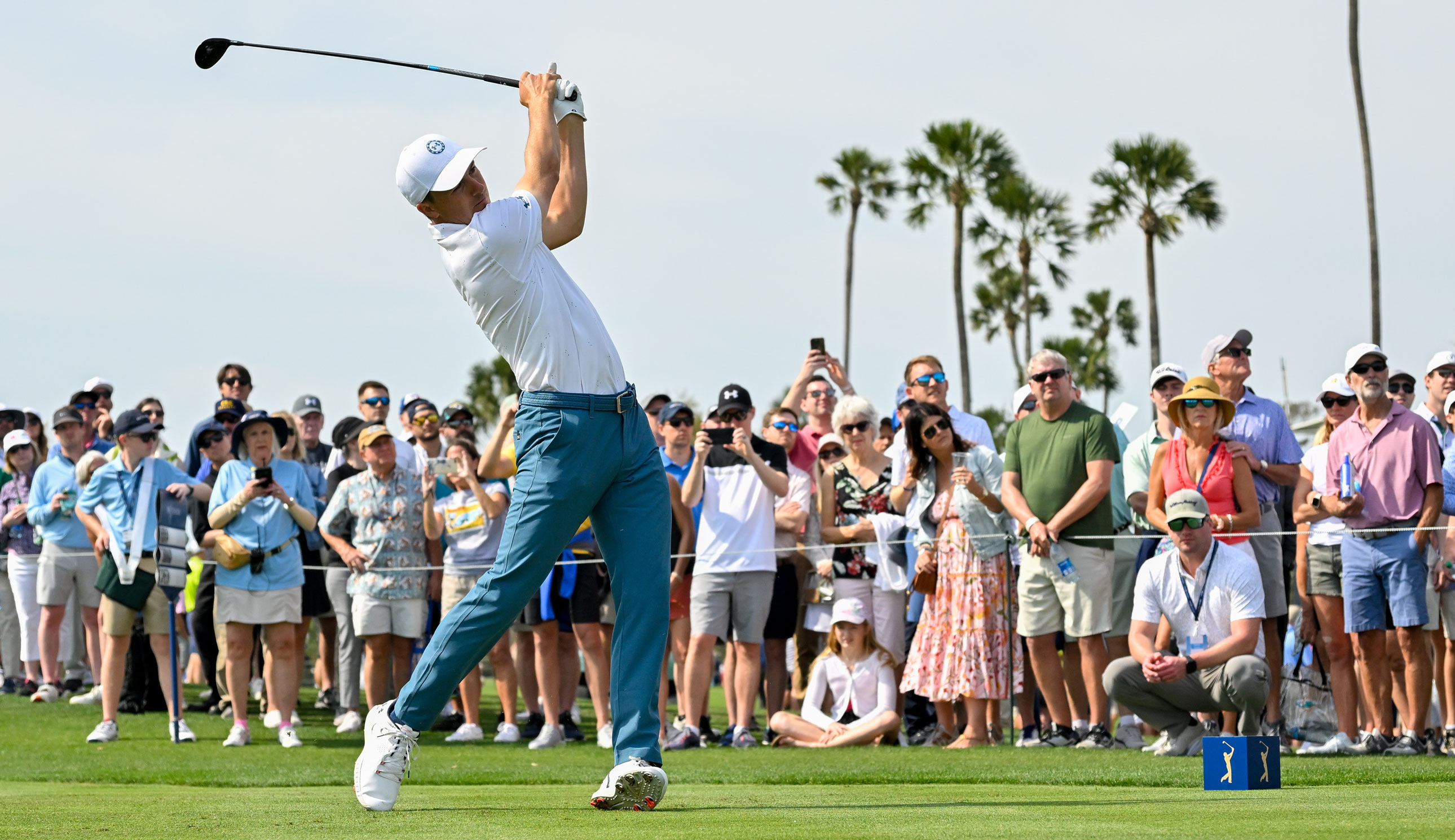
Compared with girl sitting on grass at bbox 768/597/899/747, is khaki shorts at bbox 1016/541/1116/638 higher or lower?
higher

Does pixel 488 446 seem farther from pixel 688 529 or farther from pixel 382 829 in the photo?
pixel 382 829

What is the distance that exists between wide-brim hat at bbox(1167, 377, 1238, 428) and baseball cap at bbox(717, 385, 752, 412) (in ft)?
9.18

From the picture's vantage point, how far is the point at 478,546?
11414mm

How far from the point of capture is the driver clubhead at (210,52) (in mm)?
7300

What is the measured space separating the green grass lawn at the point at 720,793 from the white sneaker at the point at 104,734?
10cm

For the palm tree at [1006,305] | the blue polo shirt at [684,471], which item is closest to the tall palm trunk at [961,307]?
the palm tree at [1006,305]

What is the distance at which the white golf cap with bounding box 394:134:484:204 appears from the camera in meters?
5.42

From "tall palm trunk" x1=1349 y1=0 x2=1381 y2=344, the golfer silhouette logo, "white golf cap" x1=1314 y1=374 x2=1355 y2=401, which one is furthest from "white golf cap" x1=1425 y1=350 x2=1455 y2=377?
"tall palm trunk" x1=1349 y1=0 x2=1381 y2=344

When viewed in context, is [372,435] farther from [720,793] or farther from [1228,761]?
[1228,761]

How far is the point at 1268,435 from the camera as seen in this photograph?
10242mm

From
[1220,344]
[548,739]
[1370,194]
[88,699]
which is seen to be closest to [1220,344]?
[1220,344]

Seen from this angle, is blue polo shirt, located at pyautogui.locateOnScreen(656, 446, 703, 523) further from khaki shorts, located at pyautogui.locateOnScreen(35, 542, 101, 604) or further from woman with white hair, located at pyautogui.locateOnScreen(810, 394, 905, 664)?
khaki shorts, located at pyautogui.locateOnScreen(35, 542, 101, 604)

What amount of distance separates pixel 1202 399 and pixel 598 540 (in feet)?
16.9

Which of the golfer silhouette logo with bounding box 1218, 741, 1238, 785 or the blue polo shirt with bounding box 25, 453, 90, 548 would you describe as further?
the blue polo shirt with bounding box 25, 453, 90, 548
